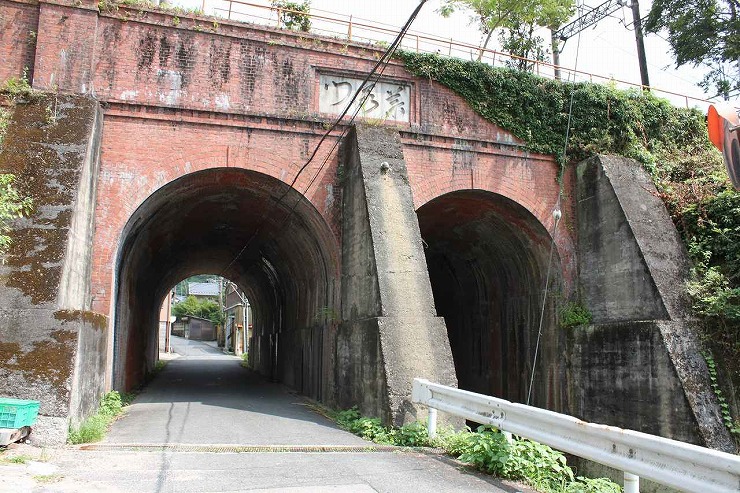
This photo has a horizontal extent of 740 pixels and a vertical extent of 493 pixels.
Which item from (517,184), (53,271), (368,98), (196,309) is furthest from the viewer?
(196,309)

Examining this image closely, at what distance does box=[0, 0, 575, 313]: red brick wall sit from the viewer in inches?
453

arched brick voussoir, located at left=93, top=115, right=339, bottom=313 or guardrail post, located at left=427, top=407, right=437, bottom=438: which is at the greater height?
arched brick voussoir, located at left=93, top=115, right=339, bottom=313

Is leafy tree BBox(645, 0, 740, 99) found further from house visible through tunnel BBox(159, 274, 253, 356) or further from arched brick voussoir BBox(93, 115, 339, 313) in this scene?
house visible through tunnel BBox(159, 274, 253, 356)

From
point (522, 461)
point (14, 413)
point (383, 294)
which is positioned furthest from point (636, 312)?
point (14, 413)

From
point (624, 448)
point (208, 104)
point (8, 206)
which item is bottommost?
point (624, 448)

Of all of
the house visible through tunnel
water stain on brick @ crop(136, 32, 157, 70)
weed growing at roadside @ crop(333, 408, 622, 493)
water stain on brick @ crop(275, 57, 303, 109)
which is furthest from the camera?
the house visible through tunnel

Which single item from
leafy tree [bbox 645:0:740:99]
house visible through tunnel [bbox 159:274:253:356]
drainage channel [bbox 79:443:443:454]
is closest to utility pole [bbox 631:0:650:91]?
leafy tree [bbox 645:0:740:99]

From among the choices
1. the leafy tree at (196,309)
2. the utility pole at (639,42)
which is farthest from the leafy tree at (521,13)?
the leafy tree at (196,309)

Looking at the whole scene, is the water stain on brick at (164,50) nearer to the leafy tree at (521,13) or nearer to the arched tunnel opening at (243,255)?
the arched tunnel opening at (243,255)

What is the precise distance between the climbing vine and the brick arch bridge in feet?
1.46

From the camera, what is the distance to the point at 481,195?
14016 mm

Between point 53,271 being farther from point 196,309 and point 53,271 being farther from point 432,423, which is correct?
point 196,309

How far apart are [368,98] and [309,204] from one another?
2.78 meters

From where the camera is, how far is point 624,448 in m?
4.98
